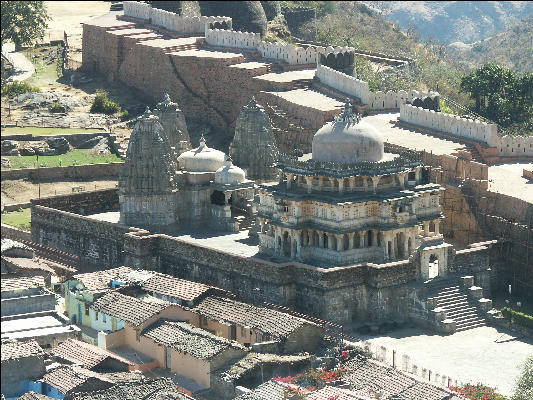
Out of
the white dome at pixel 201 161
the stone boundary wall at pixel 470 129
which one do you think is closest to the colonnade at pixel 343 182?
the white dome at pixel 201 161

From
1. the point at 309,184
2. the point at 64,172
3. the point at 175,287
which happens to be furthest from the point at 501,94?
the point at 175,287

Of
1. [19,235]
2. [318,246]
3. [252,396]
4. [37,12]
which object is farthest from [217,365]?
[37,12]

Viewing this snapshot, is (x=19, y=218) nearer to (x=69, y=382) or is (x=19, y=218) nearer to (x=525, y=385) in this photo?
(x=69, y=382)

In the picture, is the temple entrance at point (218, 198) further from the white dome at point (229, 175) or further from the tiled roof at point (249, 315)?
the tiled roof at point (249, 315)

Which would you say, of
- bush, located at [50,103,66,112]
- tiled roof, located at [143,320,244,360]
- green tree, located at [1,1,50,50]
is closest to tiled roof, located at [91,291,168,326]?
tiled roof, located at [143,320,244,360]

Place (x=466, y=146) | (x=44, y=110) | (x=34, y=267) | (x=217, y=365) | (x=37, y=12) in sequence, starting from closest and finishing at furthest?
(x=217, y=365) < (x=34, y=267) < (x=466, y=146) < (x=44, y=110) < (x=37, y=12)

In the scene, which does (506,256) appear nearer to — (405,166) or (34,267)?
(405,166)
